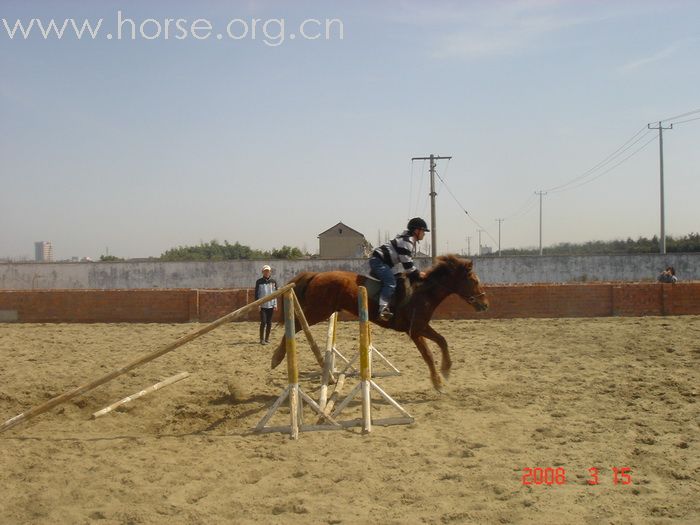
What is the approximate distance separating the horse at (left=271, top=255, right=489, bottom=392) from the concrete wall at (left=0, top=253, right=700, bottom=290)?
A: 25.0 meters

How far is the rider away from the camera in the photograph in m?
7.60

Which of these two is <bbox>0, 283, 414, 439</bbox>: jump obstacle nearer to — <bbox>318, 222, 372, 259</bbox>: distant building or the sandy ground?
the sandy ground

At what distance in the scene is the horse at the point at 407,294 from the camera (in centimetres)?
774

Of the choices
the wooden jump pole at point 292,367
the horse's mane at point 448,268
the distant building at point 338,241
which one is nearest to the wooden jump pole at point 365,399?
the wooden jump pole at point 292,367

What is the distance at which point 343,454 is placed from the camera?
198 inches

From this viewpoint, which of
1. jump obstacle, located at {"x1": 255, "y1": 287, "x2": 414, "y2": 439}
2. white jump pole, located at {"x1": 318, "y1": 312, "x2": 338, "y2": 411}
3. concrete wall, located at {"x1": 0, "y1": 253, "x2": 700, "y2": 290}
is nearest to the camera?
jump obstacle, located at {"x1": 255, "y1": 287, "x2": 414, "y2": 439}

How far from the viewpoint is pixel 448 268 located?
26.7 ft

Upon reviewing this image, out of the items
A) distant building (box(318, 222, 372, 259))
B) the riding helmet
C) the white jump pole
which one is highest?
distant building (box(318, 222, 372, 259))

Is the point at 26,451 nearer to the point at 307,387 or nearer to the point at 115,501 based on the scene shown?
the point at 115,501

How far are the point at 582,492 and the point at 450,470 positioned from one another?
951 millimetres

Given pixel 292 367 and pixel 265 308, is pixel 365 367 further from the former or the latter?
pixel 265 308

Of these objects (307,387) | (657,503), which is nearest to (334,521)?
(657,503)

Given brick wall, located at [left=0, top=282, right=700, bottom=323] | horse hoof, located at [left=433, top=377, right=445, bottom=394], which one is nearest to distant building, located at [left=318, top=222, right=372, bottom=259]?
brick wall, located at [left=0, top=282, right=700, bottom=323]
